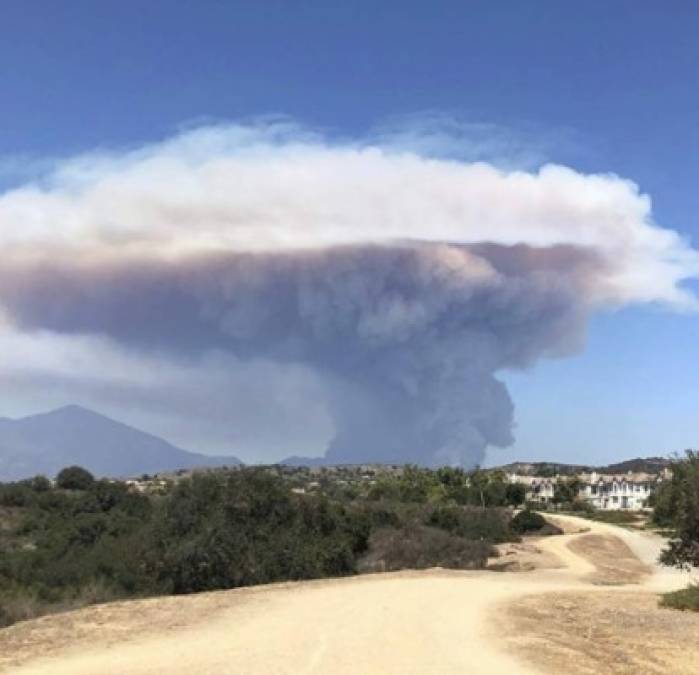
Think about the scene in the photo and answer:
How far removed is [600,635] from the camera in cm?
1575

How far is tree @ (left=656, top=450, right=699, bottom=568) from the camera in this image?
73.6 ft

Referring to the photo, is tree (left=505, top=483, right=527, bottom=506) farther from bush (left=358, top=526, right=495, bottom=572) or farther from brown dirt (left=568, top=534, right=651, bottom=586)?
bush (left=358, top=526, right=495, bottom=572)

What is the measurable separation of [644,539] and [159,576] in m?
47.9

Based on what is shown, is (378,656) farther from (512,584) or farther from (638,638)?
(512,584)

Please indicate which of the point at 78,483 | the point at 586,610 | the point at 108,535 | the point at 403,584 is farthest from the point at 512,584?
the point at 78,483

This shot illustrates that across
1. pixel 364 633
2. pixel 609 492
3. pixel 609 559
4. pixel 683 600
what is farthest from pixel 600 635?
pixel 609 492

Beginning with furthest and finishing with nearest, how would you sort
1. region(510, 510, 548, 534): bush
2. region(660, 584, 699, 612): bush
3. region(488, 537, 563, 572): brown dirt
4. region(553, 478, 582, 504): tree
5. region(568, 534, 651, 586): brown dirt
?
1. region(553, 478, 582, 504): tree
2. region(510, 510, 548, 534): bush
3. region(488, 537, 563, 572): brown dirt
4. region(568, 534, 651, 586): brown dirt
5. region(660, 584, 699, 612): bush

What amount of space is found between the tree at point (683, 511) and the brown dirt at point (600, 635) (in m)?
2.26

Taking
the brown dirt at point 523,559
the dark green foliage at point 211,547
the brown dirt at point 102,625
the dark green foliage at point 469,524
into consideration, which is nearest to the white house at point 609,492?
the dark green foliage at point 469,524

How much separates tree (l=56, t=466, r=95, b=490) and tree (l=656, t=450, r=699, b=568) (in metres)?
48.2

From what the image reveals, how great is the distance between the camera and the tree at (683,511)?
22.4m

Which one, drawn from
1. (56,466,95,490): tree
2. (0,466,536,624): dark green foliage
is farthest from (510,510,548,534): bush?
(56,466,95,490): tree

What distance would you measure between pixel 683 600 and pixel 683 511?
2.87 m

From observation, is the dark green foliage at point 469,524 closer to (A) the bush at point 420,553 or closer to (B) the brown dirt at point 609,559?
(B) the brown dirt at point 609,559
